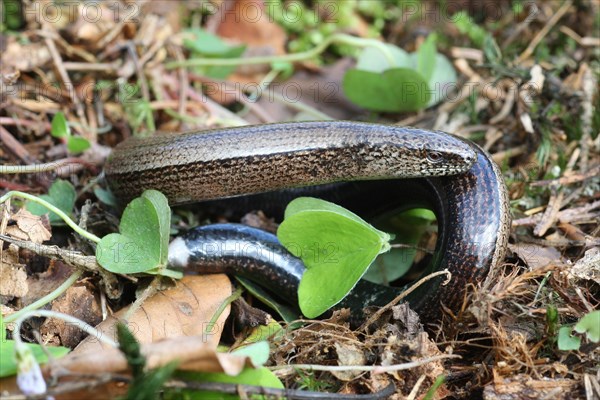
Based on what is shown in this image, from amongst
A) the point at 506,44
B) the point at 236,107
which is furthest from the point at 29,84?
the point at 506,44

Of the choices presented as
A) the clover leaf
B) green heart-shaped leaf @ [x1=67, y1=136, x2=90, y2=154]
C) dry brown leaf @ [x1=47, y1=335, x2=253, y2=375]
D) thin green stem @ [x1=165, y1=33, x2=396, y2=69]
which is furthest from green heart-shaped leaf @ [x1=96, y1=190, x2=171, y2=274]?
thin green stem @ [x1=165, y1=33, x2=396, y2=69]

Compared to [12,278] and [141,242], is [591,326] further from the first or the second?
[12,278]

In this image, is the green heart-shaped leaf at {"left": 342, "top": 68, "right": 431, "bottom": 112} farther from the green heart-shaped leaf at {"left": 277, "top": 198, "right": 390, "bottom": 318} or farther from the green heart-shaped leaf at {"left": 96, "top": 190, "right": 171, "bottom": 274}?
the green heart-shaped leaf at {"left": 96, "top": 190, "right": 171, "bottom": 274}

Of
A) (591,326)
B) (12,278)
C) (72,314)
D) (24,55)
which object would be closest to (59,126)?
(24,55)

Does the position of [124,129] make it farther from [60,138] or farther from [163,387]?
[163,387]

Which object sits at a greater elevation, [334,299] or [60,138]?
[60,138]
